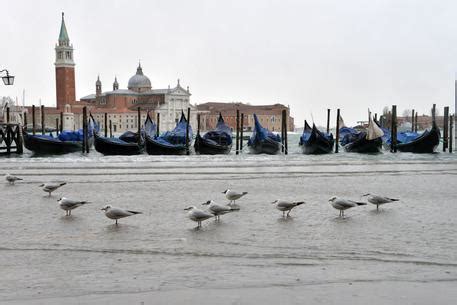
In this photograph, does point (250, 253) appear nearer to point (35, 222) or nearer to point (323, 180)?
point (35, 222)

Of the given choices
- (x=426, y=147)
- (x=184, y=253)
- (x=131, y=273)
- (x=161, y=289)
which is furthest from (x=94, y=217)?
(x=426, y=147)

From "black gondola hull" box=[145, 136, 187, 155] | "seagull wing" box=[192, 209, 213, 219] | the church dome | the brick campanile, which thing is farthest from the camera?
the church dome

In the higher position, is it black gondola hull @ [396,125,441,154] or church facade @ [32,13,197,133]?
Answer: church facade @ [32,13,197,133]

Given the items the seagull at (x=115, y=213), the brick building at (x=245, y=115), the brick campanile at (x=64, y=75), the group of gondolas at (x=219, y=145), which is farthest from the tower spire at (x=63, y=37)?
the seagull at (x=115, y=213)

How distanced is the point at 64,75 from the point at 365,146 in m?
75.7

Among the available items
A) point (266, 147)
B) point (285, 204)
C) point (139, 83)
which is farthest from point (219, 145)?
point (139, 83)

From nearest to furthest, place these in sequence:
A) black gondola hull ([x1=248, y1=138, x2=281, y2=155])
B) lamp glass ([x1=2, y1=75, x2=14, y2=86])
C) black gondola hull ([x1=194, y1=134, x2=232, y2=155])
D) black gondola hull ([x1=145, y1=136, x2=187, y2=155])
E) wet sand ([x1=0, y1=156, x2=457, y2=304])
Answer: wet sand ([x1=0, y1=156, x2=457, y2=304]) < lamp glass ([x1=2, y1=75, x2=14, y2=86]) < black gondola hull ([x1=145, y1=136, x2=187, y2=155]) < black gondola hull ([x1=194, y1=134, x2=232, y2=155]) < black gondola hull ([x1=248, y1=138, x2=281, y2=155])

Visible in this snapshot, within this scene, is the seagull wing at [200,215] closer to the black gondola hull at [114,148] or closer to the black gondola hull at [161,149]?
the black gondola hull at [161,149]

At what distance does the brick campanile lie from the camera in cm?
→ 9588

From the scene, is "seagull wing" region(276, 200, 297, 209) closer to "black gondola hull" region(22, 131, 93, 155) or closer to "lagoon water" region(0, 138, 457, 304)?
"lagoon water" region(0, 138, 457, 304)

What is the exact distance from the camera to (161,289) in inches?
171

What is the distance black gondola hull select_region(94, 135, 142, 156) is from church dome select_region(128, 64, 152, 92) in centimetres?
8553

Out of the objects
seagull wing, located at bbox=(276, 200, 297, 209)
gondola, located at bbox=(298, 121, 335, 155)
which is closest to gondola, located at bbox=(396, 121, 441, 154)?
gondola, located at bbox=(298, 121, 335, 155)

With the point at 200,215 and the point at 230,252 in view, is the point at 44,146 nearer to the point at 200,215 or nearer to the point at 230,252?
the point at 200,215
